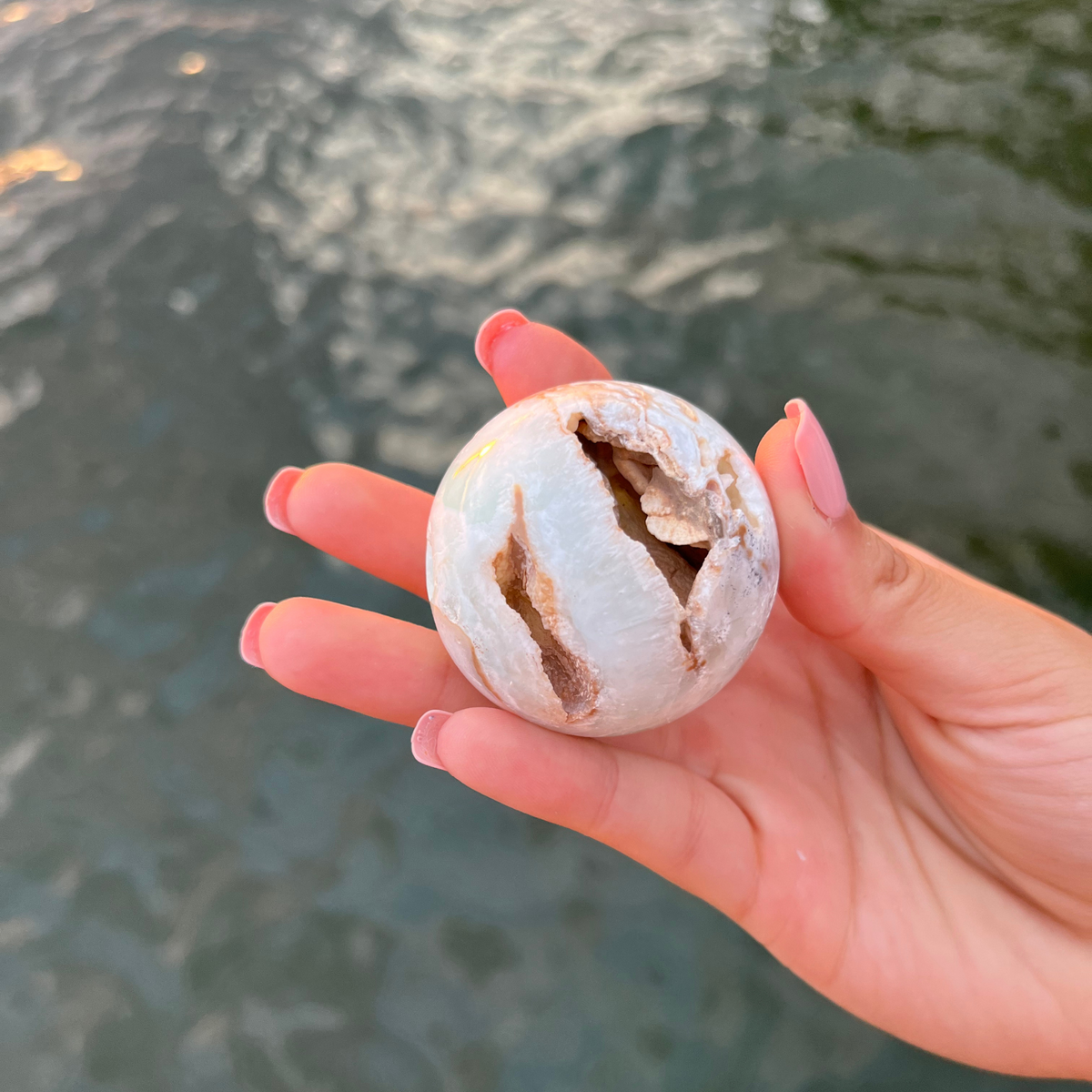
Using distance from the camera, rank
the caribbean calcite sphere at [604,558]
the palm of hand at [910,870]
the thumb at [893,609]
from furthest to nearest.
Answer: the palm of hand at [910,870]
the thumb at [893,609]
the caribbean calcite sphere at [604,558]

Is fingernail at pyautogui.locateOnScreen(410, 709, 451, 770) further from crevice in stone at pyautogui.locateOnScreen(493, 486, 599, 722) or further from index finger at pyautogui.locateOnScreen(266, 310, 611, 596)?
index finger at pyautogui.locateOnScreen(266, 310, 611, 596)

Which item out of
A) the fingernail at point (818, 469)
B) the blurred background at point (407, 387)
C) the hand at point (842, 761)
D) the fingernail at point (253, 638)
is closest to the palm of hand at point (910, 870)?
the hand at point (842, 761)

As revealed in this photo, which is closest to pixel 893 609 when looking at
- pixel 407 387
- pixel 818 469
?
pixel 818 469

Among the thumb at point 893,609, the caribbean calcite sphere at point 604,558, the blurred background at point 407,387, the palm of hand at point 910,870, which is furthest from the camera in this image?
the blurred background at point 407,387

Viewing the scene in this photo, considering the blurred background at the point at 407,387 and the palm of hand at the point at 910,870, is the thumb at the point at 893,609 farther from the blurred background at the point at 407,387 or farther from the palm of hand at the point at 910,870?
the blurred background at the point at 407,387

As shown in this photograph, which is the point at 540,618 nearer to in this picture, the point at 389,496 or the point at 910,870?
the point at 389,496

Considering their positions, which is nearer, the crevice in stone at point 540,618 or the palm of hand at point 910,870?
the crevice in stone at point 540,618

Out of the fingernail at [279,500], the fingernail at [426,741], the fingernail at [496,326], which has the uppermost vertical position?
the fingernail at [496,326]
